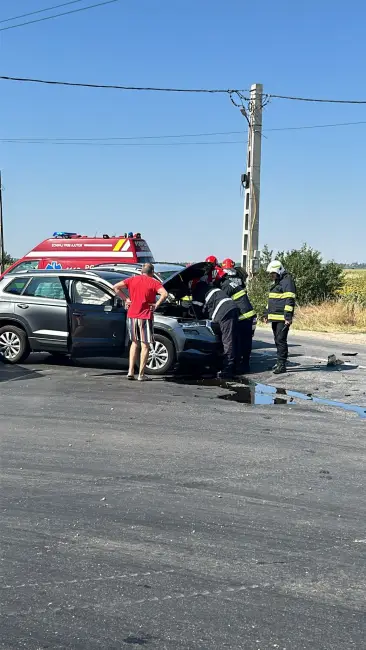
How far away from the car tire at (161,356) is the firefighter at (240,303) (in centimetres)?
111

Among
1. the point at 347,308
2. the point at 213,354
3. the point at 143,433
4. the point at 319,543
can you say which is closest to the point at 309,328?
the point at 347,308

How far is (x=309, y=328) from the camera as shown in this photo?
2019cm

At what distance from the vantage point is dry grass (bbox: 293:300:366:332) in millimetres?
20203

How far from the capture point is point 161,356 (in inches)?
427

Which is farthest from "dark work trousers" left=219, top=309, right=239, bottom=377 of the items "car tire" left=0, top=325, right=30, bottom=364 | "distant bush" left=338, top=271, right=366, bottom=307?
"distant bush" left=338, top=271, right=366, bottom=307

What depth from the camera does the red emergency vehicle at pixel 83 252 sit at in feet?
57.1

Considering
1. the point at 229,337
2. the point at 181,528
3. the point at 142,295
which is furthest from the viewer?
the point at 229,337

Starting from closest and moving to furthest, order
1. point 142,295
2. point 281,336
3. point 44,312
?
1. point 142,295
2. point 281,336
3. point 44,312

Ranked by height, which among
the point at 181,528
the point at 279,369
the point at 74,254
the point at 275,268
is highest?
the point at 74,254

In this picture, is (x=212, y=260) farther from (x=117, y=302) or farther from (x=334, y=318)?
(x=334, y=318)

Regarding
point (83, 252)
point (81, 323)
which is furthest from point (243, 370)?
point (83, 252)

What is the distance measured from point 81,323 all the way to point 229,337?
7.55 feet

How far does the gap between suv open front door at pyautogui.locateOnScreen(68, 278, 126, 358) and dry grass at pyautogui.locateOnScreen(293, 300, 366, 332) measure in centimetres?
999

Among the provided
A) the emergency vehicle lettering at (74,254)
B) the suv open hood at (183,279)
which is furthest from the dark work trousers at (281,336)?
the emergency vehicle lettering at (74,254)
